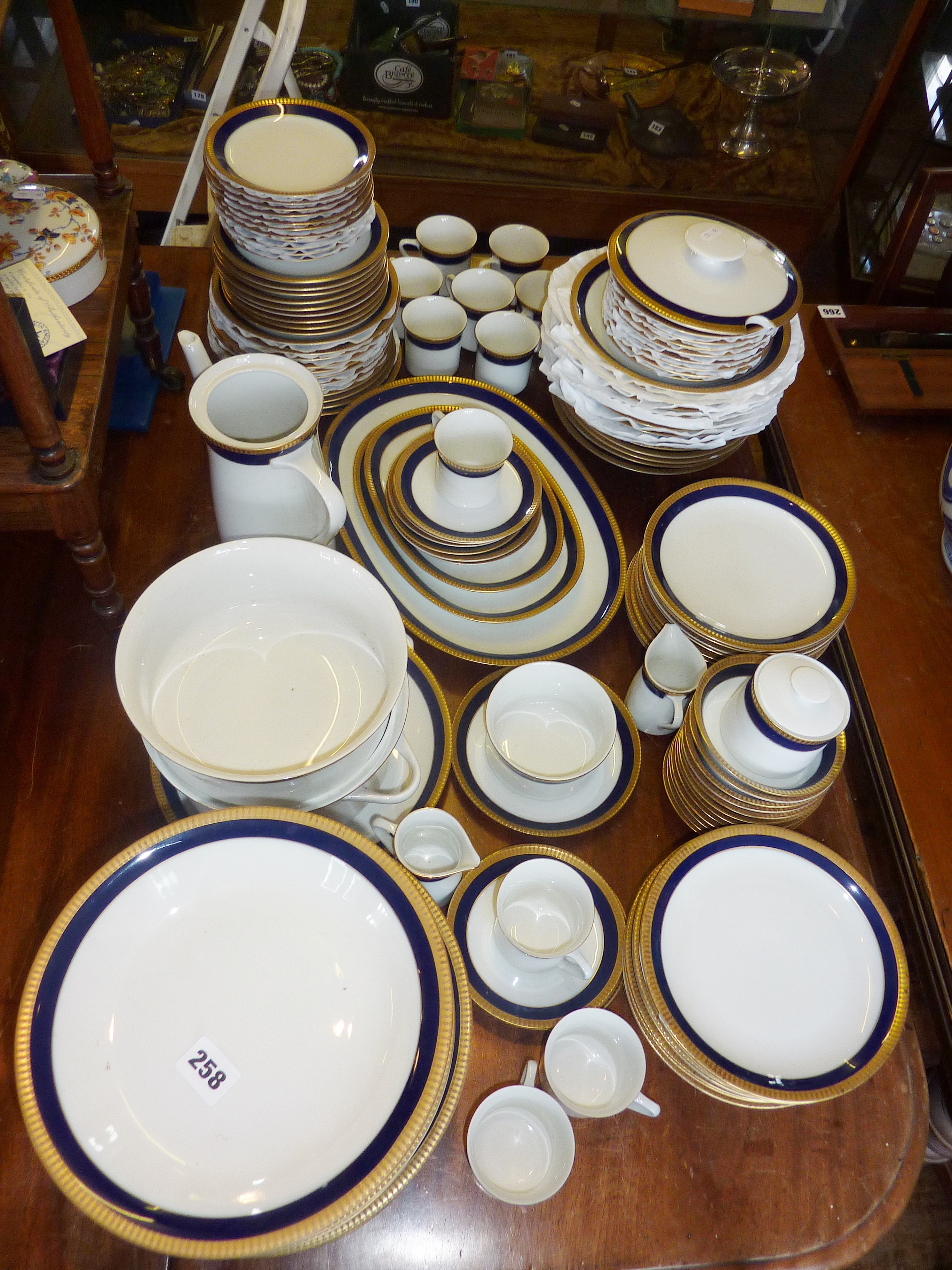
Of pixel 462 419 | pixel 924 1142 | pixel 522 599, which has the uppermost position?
pixel 462 419

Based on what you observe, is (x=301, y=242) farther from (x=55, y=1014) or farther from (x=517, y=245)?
(x=55, y=1014)

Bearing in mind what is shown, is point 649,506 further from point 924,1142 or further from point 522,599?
point 924,1142

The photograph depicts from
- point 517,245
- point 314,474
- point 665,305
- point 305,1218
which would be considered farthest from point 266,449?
point 517,245

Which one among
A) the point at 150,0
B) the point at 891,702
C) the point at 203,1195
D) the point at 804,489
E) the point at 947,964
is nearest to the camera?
the point at 203,1195

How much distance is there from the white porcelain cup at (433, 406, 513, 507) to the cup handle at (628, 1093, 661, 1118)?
1.60 feet

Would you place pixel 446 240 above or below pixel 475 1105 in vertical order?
→ above

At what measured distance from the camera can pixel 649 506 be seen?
0.92 m

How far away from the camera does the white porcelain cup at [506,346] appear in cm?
92

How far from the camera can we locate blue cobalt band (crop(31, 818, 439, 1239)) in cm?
43

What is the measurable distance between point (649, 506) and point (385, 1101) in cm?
66

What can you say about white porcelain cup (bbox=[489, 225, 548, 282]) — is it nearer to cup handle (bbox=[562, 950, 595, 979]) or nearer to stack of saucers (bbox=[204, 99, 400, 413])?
stack of saucers (bbox=[204, 99, 400, 413])

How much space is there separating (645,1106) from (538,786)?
0.24 meters

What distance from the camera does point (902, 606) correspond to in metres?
0.88

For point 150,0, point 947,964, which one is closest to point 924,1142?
point 947,964
